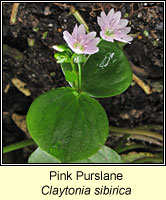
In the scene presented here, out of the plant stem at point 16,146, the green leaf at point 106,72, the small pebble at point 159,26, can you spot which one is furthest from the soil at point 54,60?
the green leaf at point 106,72

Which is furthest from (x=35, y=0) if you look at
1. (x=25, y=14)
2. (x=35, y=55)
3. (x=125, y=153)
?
Answer: (x=125, y=153)

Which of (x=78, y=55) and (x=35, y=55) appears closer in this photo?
(x=78, y=55)

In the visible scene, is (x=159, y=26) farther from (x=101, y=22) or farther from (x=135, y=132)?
(x=135, y=132)

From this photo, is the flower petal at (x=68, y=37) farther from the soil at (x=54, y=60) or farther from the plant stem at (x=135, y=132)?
the plant stem at (x=135, y=132)

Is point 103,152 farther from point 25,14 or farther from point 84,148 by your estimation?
point 25,14

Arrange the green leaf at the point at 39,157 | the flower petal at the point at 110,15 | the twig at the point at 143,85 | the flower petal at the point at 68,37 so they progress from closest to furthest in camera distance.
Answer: the flower petal at the point at 68,37 → the flower petal at the point at 110,15 → the green leaf at the point at 39,157 → the twig at the point at 143,85

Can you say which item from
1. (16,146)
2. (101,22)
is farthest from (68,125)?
(16,146)
